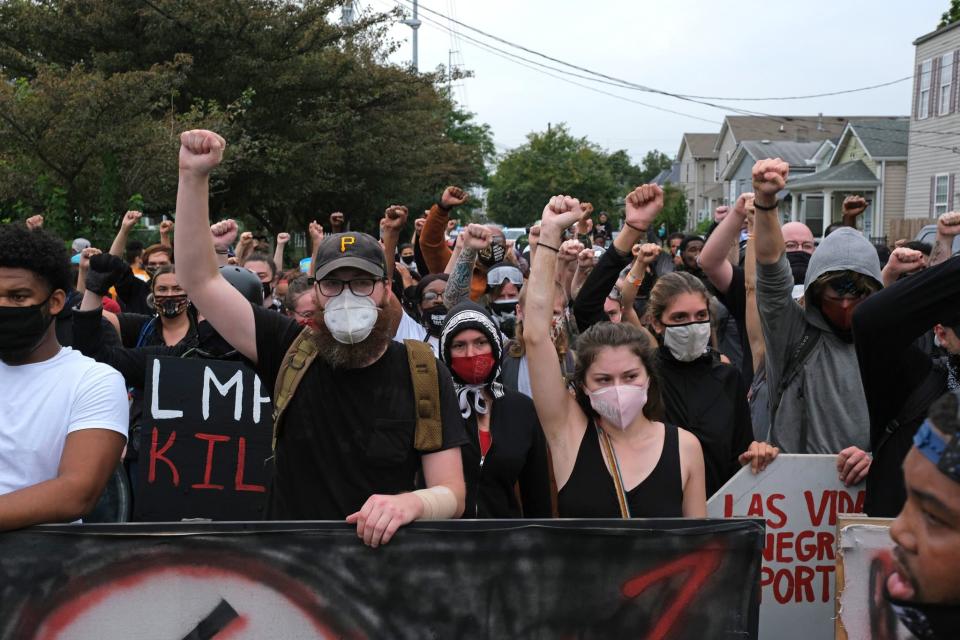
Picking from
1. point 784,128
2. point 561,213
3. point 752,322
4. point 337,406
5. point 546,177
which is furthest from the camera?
point 546,177

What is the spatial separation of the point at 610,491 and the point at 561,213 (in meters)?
0.99

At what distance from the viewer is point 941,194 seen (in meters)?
32.3

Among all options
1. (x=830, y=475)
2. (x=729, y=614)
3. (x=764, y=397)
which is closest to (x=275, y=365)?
(x=729, y=614)

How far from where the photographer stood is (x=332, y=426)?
298 centimetres

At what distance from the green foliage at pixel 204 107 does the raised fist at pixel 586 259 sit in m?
10.2

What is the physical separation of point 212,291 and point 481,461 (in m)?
1.26

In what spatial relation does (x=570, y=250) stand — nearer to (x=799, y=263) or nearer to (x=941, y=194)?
(x=799, y=263)

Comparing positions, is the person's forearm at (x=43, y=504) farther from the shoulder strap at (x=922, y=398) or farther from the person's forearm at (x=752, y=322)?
the person's forearm at (x=752, y=322)

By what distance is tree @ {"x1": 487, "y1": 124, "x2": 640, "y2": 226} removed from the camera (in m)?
71.9

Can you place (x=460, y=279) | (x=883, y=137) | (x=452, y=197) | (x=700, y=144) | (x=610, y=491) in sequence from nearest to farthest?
(x=610, y=491) → (x=460, y=279) → (x=452, y=197) → (x=883, y=137) → (x=700, y=144)

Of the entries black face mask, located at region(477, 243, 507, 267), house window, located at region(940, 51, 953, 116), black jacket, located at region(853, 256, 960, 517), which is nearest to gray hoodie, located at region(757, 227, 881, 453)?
black jacket, located at region(853, 256, 960, 517)

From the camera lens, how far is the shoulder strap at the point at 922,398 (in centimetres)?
329

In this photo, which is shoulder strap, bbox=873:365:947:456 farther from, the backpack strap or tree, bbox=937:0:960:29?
tree, bbox=937:0:960:29

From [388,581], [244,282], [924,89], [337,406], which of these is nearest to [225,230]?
[244,282]
